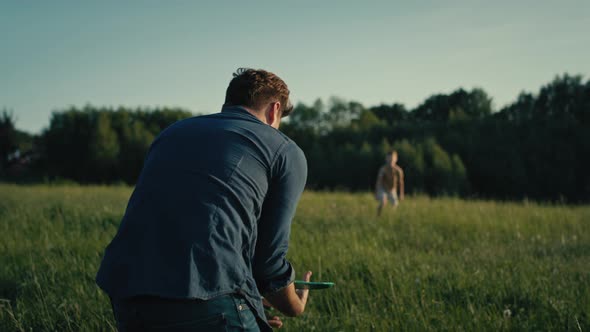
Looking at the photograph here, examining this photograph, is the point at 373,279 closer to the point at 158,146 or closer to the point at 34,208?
the point at 158,146

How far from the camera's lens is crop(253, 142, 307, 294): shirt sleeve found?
1917mm

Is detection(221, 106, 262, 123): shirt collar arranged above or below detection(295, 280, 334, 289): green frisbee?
above

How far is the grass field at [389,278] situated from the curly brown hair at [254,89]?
2135 millimetres

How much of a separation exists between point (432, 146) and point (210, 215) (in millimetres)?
35249

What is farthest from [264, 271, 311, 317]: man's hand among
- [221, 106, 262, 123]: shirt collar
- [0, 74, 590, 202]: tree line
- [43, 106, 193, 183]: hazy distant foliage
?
[43, 106, 193, 183]: hazy distant foliage

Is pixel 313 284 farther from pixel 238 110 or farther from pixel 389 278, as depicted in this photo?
pixel 389 278

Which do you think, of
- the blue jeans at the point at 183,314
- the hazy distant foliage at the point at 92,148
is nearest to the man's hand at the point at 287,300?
the blue jeans at the point at 183,314

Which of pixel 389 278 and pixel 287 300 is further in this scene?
pixel 389 278

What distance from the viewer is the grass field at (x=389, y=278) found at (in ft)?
12.1

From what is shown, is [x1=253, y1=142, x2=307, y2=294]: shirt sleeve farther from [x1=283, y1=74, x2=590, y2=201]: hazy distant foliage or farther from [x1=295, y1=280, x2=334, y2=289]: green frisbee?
[x1=283, y1=74, x2=590, y2=201]: hazy distant foliage

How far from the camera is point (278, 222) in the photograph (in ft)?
6.30

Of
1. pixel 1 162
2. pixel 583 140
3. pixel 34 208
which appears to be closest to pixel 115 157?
pixel 1 162

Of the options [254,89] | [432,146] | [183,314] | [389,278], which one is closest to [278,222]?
[183,314]

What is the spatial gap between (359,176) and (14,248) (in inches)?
1260
